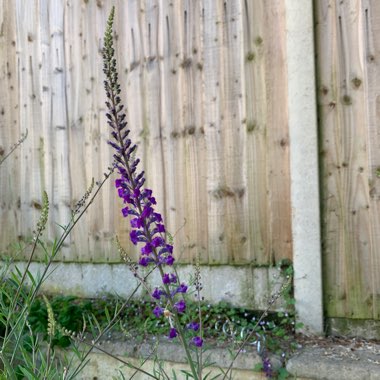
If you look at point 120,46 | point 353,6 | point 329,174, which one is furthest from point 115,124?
point 120,46

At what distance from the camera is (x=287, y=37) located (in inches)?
112

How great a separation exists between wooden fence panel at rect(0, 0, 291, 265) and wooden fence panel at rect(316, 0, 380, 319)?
A: 9.2 inches

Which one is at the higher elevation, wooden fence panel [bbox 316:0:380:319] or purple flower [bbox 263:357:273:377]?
wooden fence panel [bbox 316:0:380:319]

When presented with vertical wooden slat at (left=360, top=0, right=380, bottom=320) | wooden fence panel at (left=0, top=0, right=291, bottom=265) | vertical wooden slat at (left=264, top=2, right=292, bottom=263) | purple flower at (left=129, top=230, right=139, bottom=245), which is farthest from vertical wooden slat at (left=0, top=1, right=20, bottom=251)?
purple flower at (left=129, top=230, right=139, bottom=245)

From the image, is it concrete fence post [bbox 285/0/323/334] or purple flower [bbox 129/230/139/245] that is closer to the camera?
purple flower [bbox 129/230/139/245]

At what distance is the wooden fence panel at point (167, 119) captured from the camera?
2977mm

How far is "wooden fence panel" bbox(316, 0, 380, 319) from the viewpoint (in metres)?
2.67

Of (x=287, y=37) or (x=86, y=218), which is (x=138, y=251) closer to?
(x=86, y=218)

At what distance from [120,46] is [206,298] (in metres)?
1.64

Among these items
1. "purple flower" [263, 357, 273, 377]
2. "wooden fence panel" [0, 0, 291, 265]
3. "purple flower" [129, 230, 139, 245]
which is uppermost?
"wooden fence panel" [0, 0, 291, 265]

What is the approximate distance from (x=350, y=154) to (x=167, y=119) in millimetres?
1104

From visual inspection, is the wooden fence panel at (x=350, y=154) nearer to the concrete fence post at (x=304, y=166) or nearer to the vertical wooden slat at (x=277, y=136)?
the concrete fence post at (x=304, y=166)

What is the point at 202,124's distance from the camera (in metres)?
3.15

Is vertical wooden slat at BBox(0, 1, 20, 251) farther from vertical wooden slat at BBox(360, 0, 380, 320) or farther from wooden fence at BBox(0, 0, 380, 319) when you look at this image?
vertical wooden slat at BBox(360, 0, 380, 320)
